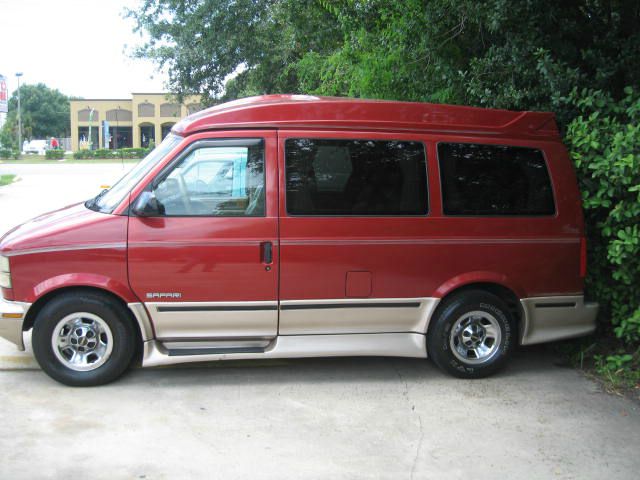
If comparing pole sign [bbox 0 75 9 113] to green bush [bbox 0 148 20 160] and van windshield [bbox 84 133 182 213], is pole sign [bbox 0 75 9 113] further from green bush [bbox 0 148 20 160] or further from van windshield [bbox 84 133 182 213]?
green bush [bbox 0 148 20 160]

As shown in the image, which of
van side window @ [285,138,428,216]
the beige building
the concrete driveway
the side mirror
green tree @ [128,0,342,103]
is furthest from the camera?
the beige building

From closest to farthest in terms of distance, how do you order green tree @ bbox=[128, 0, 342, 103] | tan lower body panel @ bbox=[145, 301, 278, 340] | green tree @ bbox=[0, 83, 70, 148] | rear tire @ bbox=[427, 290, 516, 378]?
tan lower body panel @ bbox=[145, 301, 278, 340] < rear tire @ bbox=[427, 290, 516, 378] < green tree @ bbox=[128, 0, 342, 103] < green tree @ bbox=[0, 83, 70, 148]

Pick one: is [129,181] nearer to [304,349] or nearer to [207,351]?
[207,351]

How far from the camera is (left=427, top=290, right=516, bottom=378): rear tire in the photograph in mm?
5359

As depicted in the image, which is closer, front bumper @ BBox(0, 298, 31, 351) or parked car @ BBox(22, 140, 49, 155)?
front bumper @ BBox(0, 298, 31, 351)

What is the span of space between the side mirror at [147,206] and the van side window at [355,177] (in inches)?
38.5

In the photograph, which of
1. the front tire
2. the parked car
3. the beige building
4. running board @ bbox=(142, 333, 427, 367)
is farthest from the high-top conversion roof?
the parked car

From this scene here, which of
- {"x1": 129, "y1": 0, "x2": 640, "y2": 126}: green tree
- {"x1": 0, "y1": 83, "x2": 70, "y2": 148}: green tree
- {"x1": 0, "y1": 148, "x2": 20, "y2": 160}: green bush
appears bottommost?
{"x1": 129, "y1": 0, "x2": 640, "y2": 126}: green tree

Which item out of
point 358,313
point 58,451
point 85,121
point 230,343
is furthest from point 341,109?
point 85,121

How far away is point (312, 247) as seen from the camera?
5.09 m

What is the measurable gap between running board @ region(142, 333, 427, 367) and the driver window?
3.39ft

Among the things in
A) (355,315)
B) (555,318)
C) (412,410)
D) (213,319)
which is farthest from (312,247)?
(555,318)

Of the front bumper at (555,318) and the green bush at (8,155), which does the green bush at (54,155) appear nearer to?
the green bush at (8,155)

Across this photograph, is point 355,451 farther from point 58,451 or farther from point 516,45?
point 516,45
